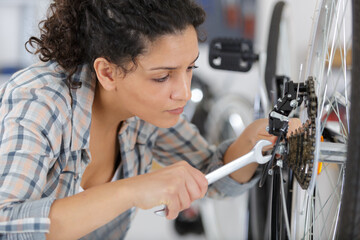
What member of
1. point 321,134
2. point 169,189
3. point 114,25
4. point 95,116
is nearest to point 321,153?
point 321,134

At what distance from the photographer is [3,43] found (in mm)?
3061

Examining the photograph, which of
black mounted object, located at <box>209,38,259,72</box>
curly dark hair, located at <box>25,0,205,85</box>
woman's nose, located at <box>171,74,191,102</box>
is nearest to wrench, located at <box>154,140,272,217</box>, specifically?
woman's nose, located at <box>171,74,191,102</box>

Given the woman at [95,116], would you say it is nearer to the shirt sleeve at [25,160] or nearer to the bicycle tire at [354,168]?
the shirt sleeve at [25,160]

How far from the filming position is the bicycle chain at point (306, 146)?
769mm

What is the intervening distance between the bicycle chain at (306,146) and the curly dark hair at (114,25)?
294 mm

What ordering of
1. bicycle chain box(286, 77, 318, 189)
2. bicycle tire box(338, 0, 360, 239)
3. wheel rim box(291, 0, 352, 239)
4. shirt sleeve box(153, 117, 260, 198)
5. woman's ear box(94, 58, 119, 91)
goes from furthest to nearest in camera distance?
shirt sleeve box(153, 117, 260, 198), woman's ear box(94, 58, 119, 91), wheel rim box(291, 0, 352, 239), bicycle chain box(286, 77, 318, 189), bicycle tire box(338, 0, 360, 239)

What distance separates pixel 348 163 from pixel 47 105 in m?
0.58

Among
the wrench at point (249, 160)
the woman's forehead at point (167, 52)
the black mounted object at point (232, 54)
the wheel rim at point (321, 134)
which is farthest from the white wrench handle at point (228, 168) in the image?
the black mounted object at point (232, 54)

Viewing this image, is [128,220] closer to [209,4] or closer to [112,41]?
[112,41]

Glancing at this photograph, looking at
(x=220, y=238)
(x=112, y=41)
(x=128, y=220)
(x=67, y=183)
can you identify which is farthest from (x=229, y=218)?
(x=112, y=41)

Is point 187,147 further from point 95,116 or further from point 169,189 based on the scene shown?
point 169,189

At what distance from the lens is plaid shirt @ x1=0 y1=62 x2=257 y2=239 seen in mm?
835

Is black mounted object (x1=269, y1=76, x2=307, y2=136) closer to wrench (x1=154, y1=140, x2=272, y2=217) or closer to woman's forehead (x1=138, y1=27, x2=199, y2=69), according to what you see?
wrench (x1=154, y1=140, x2=272, y2=217)

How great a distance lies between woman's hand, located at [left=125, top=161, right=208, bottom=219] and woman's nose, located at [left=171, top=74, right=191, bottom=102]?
0.17 m
